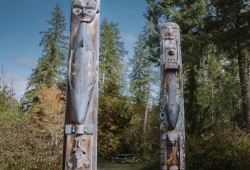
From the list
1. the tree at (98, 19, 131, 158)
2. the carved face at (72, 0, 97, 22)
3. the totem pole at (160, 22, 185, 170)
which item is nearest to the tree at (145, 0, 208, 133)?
the tree at (98, 19, 131, 158)

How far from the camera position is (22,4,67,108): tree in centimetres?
3053

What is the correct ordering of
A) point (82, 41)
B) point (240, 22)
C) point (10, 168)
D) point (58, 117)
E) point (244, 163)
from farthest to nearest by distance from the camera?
point (58, 117) → point (240, 22) → point (244, 163) → point (10, 168) → point (82, 41)

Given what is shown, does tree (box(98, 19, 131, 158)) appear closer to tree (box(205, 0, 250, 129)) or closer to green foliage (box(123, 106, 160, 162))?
green foliage (box(123, 106, 160, 162))

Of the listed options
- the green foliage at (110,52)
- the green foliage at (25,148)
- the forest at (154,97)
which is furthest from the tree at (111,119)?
the green foliage at (25,148)

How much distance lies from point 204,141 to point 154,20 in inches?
398

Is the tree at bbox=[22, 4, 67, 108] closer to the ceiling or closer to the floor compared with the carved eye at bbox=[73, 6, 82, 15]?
closer to the ceiling

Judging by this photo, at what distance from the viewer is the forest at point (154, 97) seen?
1334cm

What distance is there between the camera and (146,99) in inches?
1383

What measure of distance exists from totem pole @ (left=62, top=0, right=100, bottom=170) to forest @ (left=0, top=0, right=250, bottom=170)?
864 centimetres

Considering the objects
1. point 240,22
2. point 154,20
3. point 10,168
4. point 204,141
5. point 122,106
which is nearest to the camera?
point 10,168

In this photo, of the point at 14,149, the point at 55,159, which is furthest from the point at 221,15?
the point at 14,149

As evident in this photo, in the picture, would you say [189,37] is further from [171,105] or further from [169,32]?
[171,105]

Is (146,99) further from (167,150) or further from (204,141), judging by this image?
(167,150)

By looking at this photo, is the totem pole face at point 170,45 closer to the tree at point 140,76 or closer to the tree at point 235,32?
the tree at point 235,32
